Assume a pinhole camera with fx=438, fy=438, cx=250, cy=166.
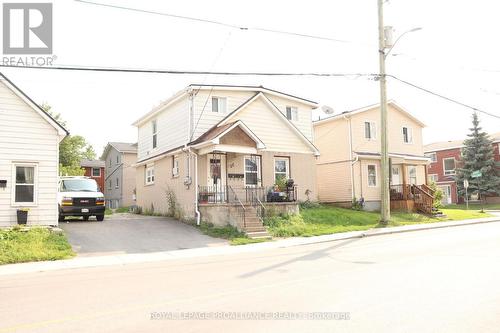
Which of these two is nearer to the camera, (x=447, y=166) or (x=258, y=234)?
(x=258, y=234)

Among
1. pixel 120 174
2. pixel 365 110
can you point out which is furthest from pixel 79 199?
pixel 120 174

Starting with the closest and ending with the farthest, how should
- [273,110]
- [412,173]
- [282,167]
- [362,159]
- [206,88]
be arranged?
[206,88], [273,110], [282,167], [362,159], [412,173]

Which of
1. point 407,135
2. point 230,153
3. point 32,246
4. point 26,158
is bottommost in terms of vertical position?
point 32,246

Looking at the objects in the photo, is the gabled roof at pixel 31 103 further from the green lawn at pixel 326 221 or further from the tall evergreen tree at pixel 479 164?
the tall evergreen tree at pixel 479 164

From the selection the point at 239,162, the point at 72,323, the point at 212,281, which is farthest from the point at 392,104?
the point at 72,323

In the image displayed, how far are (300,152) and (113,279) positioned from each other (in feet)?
55.1

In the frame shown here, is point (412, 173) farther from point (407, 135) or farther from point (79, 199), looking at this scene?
point (79, 199)

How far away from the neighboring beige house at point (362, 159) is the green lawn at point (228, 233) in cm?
1260

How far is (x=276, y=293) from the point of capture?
7.36m

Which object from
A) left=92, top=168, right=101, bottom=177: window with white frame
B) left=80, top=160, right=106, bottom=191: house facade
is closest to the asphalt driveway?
left=80, top=160, right=106, bottom=191: house facade

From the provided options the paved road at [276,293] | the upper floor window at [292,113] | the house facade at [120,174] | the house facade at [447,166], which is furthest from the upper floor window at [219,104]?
the house facade at [447,166]

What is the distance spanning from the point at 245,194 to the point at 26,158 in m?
10.1

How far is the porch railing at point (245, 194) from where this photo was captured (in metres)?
20.8

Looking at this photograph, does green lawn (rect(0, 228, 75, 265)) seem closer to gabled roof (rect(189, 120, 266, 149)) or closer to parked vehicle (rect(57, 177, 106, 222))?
parked vehicle (rect(57, 177, 106, 222))
